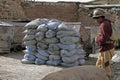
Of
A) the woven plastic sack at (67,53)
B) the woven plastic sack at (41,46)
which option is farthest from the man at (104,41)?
the woven plastic sack at (41,46)

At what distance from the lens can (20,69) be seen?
31.9ft

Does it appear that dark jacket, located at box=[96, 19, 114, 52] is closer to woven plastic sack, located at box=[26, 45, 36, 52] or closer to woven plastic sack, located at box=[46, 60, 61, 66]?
woven plastic sack, located at box=[46, 60, 61, 66]

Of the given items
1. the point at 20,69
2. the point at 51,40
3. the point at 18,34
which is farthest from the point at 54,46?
the point at 18,34

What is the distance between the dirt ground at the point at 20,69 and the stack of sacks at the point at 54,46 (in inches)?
14.9

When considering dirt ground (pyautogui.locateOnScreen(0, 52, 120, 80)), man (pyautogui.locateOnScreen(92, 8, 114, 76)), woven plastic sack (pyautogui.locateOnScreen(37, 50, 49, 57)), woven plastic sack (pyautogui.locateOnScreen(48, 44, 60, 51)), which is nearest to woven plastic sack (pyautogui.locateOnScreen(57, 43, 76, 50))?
woven plastic sack (pyautogui.locateOnScreen(48, 44, 60, 51))

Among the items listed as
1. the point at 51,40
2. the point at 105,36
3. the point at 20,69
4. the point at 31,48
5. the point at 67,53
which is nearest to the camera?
the point at 105,36

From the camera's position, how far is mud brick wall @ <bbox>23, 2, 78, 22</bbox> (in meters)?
17.2

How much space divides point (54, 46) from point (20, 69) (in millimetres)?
1436

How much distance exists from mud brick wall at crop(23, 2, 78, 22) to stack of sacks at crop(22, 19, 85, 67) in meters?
6.12

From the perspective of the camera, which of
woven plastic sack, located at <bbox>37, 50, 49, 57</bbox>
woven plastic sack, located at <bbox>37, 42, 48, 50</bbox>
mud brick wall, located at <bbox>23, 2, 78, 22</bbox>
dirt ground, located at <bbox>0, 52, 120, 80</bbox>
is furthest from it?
mud brick wall, located at <bbox>23, 2, 78, 22</bbox>

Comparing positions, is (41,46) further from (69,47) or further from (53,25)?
(69,47)

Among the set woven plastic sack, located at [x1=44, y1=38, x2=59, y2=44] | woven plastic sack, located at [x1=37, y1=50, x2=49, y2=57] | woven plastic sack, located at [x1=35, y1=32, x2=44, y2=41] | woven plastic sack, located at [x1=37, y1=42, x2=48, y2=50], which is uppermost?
woven plastic sack, located at [x1=35, y1=32, x2=44, y2=41]

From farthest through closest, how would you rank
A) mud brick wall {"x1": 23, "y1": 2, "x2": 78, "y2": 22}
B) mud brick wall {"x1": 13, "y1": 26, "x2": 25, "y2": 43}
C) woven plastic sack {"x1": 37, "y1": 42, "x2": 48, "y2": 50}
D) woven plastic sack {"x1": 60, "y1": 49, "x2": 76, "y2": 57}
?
mud brick wall {"x1": 23, "y1": 2, "x2": 78, "y2": 22}, mud brick wall {"x1": 13, "y1": 26, "x2": 25, "y2": 43}, woven plastic sack {"x1": 37, "y1": 42, "x2": 48, "y2": 50}, woven plastic sack {"x1": 60, "y1": 49, "x2": 76, "y2": 57}

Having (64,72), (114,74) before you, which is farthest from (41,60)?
(64,72)
